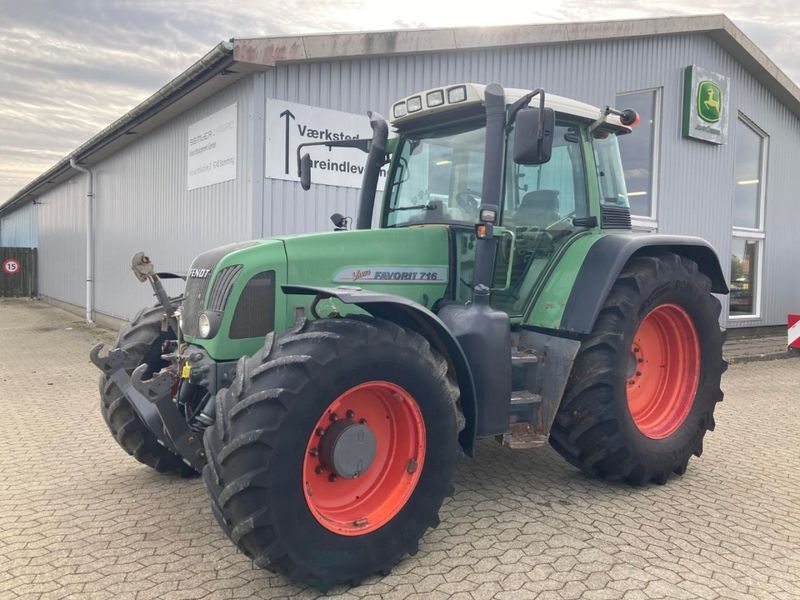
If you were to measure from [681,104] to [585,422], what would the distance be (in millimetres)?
9750

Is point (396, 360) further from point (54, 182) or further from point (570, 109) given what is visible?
point (54, 182)

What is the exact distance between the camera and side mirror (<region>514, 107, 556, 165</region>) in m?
3.32

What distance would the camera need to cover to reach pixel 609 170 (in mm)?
4656

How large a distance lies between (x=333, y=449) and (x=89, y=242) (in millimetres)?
14921

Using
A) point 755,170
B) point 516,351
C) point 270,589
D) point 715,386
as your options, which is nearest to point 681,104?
point 755,170

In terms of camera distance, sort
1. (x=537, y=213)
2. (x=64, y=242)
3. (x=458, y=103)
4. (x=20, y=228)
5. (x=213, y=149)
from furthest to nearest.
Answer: (x=20, y=228) < (x=64, y=242) < (x=213, y=149) < (x=537, y=213) < (x=458, y=103)

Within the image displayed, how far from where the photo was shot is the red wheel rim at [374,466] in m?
3.00

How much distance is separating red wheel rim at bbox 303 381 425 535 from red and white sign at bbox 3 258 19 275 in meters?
27.2

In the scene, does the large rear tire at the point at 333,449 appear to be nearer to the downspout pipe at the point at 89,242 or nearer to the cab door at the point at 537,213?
the cab door at the point at 537,213

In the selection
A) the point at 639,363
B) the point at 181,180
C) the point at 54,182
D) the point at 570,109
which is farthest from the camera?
the point at 54,182

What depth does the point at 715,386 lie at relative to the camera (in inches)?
182

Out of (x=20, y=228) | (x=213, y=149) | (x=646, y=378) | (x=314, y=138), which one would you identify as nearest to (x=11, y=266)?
(x=20, y=228)

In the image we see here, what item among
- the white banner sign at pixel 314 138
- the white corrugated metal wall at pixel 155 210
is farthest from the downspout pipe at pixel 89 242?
the white banner sign at pixel 314 138

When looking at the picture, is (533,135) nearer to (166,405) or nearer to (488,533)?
(488,533)
